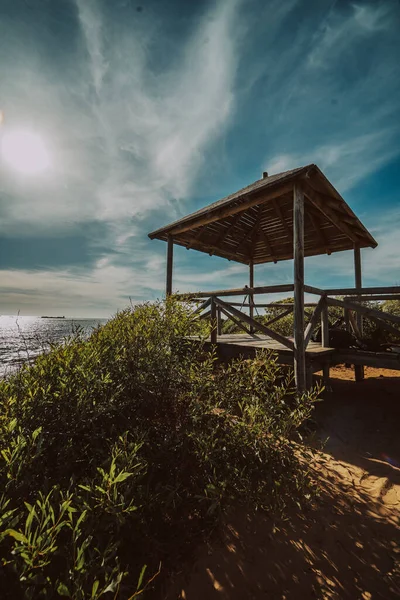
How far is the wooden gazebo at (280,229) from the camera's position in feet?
15.9

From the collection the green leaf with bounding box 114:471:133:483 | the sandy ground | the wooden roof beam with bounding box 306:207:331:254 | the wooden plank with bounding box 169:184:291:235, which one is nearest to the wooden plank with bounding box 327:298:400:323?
the sandy ground

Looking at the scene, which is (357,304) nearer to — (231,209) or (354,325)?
(354,325)

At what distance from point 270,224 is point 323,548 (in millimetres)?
8209

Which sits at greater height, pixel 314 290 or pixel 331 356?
pixel 314 290

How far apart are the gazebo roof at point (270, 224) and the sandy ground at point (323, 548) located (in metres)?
4.71

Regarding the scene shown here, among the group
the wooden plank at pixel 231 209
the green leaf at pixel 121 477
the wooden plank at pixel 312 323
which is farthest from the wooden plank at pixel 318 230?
the green leaf at pixel 121 477

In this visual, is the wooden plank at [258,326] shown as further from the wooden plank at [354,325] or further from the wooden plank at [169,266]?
the wooden plank at [354,325]

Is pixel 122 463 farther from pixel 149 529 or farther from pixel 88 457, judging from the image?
pixel 149 529

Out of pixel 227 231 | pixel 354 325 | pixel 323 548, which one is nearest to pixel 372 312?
pixel 354 325

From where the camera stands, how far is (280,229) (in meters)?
Answer: 9.01

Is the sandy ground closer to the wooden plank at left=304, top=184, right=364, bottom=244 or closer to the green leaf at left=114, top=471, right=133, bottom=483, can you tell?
the green leaf at left=114, top=471, right=133, bottom=483

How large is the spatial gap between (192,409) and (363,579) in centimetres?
202

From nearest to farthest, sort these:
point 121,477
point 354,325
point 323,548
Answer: point 121,477 < point 323,548 < point 354,325

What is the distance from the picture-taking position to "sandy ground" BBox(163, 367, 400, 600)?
2.18 meters
